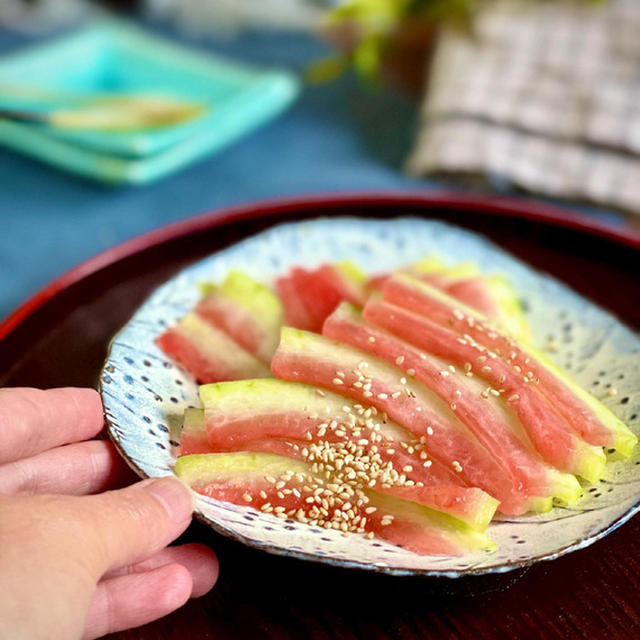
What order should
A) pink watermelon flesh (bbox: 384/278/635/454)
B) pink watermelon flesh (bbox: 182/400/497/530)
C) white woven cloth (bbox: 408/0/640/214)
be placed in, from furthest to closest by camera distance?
white woven cloth (bbox: 408/0/640/214) < pink watermelon flesh (bbox: 384/278/635/454) < pink watermelon flesh (bbox: 182/400/497/530)

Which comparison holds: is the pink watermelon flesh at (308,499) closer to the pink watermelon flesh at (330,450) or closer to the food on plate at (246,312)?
the pink watermelon flesh at (330,450)

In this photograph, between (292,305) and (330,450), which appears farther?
(292,305)

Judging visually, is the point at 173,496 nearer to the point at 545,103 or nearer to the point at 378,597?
the point at 378,597

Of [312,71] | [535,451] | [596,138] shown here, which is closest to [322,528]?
[535,451]

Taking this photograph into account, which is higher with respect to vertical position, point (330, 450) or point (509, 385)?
point (509, 385)

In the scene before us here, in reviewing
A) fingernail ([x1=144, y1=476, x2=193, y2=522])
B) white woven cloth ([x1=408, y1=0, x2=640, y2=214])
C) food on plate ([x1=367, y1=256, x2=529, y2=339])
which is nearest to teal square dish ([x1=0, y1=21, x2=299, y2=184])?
white woven cloth ([x1=408, y1=0, x2=640, y2=214])

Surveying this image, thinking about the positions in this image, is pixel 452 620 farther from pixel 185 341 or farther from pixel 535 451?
pixel 185 341

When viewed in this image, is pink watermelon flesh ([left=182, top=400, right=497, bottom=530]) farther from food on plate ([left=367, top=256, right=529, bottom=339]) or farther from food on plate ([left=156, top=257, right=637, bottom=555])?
food on plate ([left=367, top=256, right=529, bottom=339])

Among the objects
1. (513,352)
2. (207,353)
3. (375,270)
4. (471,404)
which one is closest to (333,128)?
(375,270)
